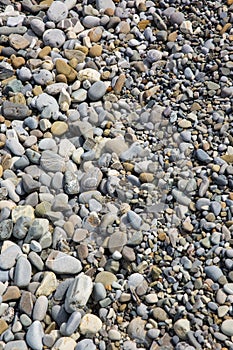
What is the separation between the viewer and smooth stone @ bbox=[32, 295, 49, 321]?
86.5 inches

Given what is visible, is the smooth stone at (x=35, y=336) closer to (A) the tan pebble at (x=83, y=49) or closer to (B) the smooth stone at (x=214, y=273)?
(B) the smooth stone at (x=214, y=273)

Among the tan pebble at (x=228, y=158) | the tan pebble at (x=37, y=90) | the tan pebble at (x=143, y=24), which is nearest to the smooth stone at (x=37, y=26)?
the tan pebble at (x=37, y=90)

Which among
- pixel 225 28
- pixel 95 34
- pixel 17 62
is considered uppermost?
pixel 225 28

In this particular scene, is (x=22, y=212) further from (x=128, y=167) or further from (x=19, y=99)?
(x=19, y=99)

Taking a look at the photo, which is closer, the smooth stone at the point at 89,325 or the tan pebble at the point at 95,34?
the smooth stone at the point at 89,325

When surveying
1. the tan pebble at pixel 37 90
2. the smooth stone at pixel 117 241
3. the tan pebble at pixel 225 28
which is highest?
the tan pebble at pixel 225 28

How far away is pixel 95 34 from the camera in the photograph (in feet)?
9.93

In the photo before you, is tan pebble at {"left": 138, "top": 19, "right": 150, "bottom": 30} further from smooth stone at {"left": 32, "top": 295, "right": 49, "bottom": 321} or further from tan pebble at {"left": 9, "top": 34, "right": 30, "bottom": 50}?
smooth stone at {"left": 32, "top": 295, "right": 49, "bottom": 321}

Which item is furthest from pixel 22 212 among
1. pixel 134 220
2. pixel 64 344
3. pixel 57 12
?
pixel 57 12

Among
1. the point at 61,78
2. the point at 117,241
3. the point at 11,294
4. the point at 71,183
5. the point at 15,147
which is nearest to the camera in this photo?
the point at 11,294

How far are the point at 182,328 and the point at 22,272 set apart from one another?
60 cm

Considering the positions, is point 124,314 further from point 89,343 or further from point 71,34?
point 71,34

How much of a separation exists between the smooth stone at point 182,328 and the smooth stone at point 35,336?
18.1 inches

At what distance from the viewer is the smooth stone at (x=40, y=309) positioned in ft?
7.21
